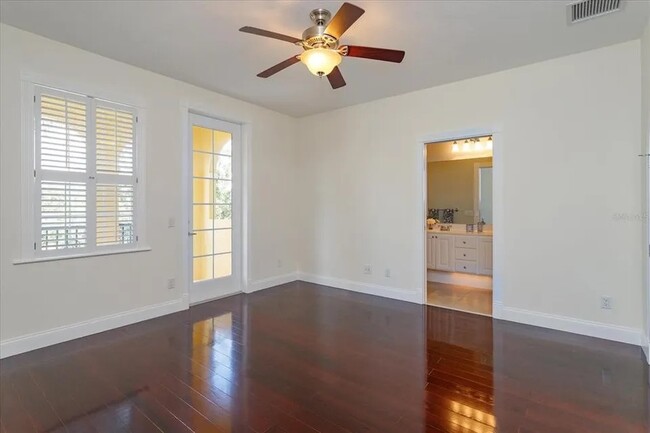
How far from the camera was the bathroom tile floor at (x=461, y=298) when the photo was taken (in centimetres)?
427

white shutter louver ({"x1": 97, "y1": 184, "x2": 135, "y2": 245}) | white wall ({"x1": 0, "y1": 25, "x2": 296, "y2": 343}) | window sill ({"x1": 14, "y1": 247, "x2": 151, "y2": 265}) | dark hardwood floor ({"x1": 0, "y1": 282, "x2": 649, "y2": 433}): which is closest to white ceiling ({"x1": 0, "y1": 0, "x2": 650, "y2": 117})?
white wall ({"x1": 0, "y1": 25, "x2": 296, "y2": 343})

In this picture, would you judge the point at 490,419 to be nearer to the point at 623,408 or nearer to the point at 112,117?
the point at 623,408

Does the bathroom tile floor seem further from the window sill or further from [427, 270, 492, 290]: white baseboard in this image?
the window sill

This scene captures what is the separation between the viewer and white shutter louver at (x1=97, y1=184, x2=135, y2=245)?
347 cm

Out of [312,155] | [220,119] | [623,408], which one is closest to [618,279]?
[623,408]

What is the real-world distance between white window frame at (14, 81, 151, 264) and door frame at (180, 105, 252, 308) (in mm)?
492

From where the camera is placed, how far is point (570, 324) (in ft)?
11.3

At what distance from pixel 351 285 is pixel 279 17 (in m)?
3.73

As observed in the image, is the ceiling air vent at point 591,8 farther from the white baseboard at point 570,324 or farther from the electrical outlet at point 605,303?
the white baseboard at point 570,324

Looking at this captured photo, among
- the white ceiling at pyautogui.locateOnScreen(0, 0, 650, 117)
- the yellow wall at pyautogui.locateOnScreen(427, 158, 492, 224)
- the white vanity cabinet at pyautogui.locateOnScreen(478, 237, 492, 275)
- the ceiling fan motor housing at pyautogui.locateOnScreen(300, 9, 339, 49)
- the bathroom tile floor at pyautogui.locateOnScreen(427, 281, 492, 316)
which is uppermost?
the white ceiling at pyautogui.locateOnScreen(0, 0, 650, 117)

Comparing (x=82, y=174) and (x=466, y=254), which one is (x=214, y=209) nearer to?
(x=82, y=174)

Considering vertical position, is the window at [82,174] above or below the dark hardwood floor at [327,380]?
above

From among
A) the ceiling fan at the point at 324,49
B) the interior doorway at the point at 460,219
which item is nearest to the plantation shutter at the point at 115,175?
the ceiling fan at the point at 324,49

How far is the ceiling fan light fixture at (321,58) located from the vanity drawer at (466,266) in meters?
4.19
